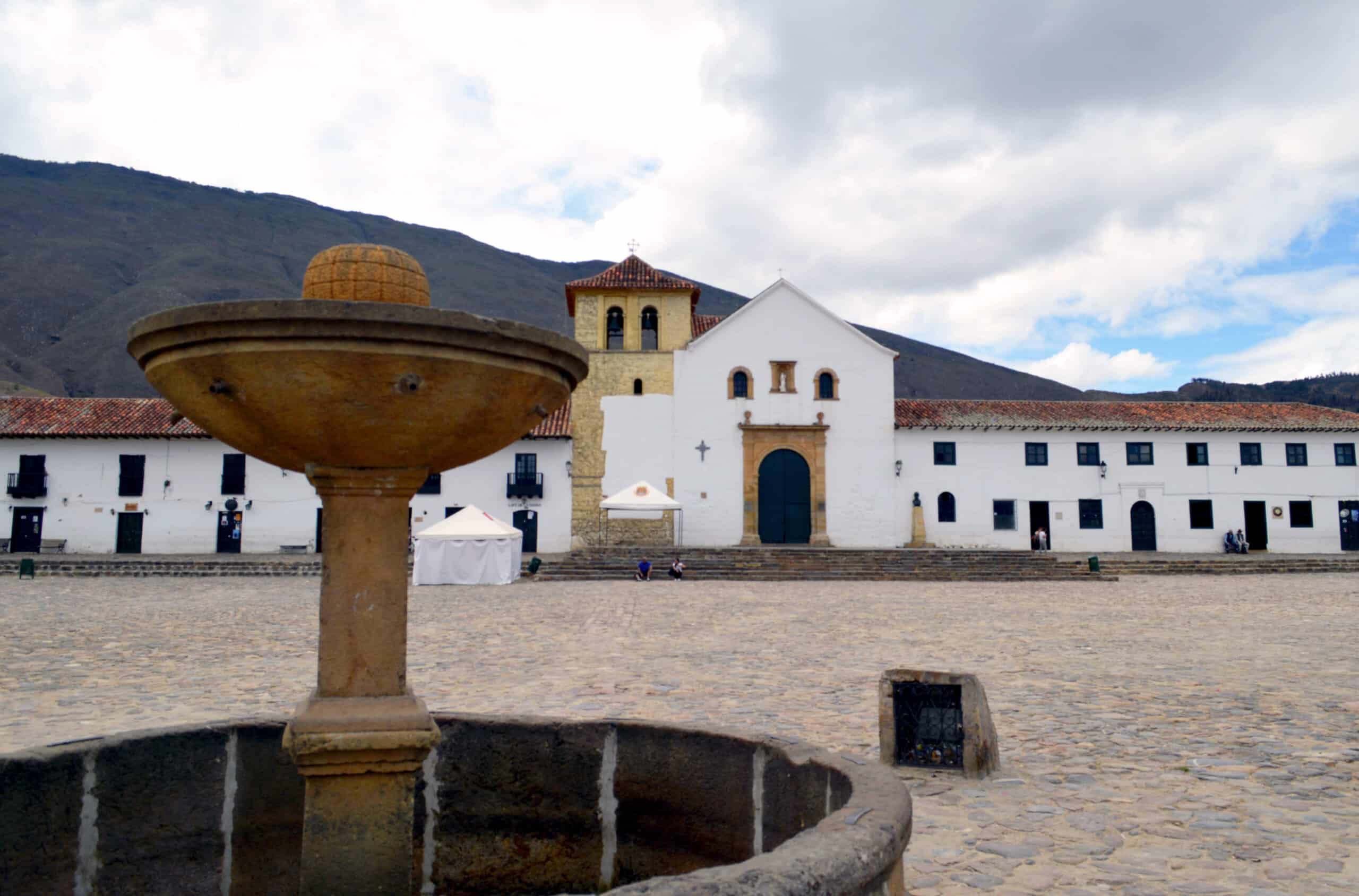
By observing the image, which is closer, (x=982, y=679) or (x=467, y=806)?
(x=467, y=806)

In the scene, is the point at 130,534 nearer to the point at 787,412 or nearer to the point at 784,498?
the point at 784,498

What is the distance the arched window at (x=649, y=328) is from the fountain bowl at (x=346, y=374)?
2777cm

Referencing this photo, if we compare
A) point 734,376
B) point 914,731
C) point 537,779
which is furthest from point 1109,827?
point 734,376

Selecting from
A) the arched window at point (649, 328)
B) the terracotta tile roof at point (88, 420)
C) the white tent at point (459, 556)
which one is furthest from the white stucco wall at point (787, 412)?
the terracotta tile roof at point (88, 420)

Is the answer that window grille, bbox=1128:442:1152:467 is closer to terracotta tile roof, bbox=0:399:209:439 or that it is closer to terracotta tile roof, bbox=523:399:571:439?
terracotta tile roof, bbox=523:399:571:439

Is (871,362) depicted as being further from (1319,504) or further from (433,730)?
(433,730)

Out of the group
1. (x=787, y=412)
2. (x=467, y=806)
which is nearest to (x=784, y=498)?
(x=787, y=412)

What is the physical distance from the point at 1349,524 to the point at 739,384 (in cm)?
2189

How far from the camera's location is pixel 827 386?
100 ft

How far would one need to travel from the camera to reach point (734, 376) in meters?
30.4

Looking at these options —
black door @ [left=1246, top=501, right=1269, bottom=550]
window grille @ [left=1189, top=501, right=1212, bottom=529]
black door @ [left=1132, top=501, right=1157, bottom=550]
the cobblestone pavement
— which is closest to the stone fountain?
the cobblestone pavement

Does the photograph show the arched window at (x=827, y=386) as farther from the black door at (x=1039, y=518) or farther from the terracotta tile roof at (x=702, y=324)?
the black door at (x=1039, y=518)

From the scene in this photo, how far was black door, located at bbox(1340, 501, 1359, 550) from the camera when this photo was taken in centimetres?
3170

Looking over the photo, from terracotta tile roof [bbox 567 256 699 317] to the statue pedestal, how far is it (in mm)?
10170
